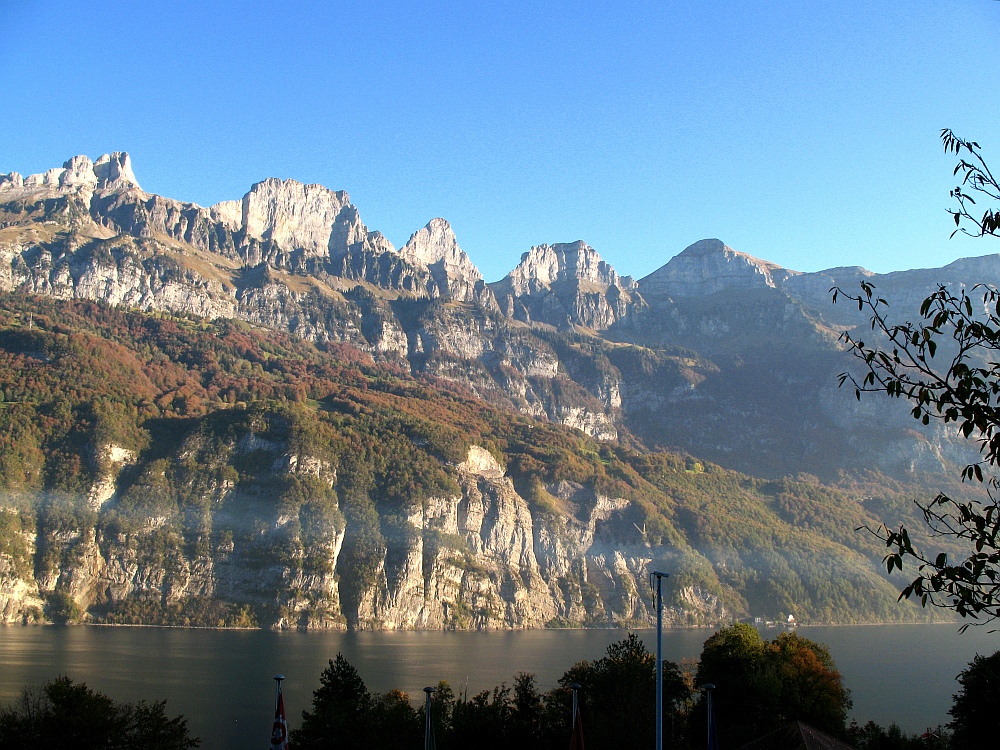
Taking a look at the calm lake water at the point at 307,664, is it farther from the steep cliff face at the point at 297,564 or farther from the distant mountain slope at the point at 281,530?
the distant mountain slope at the point at 281,530

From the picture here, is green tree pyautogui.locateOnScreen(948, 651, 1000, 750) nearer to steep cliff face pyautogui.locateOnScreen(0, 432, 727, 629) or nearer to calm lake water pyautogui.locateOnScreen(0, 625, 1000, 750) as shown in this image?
calm lake water pyautogui.locateOnScreen(0, 625, 1000, 750)

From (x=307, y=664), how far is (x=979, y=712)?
69.9 meters

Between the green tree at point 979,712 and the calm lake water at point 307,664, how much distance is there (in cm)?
2816

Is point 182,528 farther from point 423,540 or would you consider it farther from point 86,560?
point 423,540

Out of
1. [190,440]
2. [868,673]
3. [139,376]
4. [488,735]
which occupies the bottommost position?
[868,673]

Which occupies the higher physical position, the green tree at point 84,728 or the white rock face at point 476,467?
the white rock face at point 476,467

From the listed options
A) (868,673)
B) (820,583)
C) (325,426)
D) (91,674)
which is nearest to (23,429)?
(325,426)

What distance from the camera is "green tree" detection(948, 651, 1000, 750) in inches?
1709

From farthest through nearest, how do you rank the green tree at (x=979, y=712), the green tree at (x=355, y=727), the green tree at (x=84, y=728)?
the green tree at (x=979, y=712) < the green tree at (x=355, y=727) < the green tree at (x=84, y=728)

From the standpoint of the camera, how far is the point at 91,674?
268 ft

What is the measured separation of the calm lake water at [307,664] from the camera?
237 ft

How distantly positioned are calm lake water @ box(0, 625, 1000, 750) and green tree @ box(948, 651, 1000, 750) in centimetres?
2816

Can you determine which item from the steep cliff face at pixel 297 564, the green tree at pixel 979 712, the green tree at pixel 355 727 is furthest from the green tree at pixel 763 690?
the steep cliff face at pixel 297 564

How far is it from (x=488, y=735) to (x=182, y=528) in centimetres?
12275
